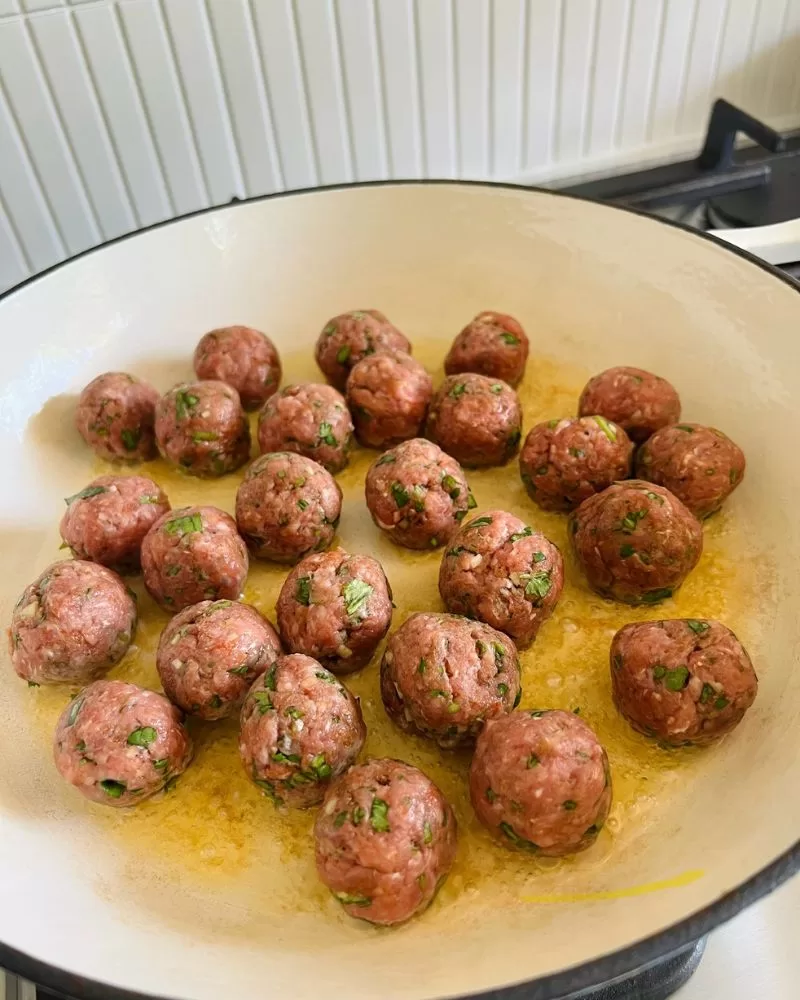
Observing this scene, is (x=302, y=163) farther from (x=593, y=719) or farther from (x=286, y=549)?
A: (x=593, y=719)

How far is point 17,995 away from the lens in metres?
1.10

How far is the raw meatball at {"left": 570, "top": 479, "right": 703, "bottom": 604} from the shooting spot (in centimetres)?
133

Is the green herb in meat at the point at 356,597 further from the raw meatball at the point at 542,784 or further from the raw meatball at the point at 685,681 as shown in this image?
the raw meatball at the point at 685,681

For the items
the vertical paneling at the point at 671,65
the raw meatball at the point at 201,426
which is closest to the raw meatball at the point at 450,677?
the raw meatball at the point at 201,426

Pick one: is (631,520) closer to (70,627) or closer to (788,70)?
(70,627)

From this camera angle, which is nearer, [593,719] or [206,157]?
[593,719]

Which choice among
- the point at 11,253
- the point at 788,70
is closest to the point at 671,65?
the point at 788,70

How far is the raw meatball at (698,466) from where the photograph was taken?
4.74 feet

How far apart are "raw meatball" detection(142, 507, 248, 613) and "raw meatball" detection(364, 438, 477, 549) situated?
27 centimetres

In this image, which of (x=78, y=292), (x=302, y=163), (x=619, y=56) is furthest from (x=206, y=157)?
(x=619, y=56)

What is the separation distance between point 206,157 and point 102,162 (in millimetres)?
258

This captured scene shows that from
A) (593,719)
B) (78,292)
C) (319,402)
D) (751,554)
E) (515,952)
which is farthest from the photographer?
(78,292)

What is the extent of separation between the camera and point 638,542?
133 cm

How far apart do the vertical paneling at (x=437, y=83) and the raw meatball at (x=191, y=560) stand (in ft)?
4.49
